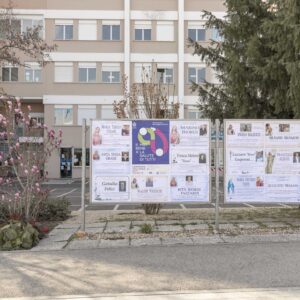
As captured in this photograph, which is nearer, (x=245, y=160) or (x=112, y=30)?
(x=245, y=160)

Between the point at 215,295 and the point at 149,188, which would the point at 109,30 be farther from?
the point at 215,295

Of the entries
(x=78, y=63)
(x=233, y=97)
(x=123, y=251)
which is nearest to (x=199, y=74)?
(x=78, y=63)

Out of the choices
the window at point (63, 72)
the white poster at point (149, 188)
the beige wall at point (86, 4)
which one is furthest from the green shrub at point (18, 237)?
the beige wall at point (86, 4)

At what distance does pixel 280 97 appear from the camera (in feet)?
43.0

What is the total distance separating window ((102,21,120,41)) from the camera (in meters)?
46.6

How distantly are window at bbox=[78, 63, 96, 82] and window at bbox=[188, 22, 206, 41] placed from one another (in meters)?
9.29

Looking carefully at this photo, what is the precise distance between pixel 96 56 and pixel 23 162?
35871mm

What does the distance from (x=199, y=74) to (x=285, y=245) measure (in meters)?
38.8

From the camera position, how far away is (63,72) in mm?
46000

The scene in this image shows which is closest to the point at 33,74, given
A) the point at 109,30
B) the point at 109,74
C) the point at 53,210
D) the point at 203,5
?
the point at 109,74

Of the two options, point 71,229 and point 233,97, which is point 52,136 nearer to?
point 71,229

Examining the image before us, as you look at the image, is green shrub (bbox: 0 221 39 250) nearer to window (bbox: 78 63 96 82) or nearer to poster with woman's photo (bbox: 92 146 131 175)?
poster with woman's photo (bbox: 92 146 131 175)

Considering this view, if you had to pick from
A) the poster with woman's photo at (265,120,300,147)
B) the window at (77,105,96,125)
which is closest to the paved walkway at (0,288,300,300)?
the poster with woman's photo at (265,120,300,147)

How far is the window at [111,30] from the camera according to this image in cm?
4656
